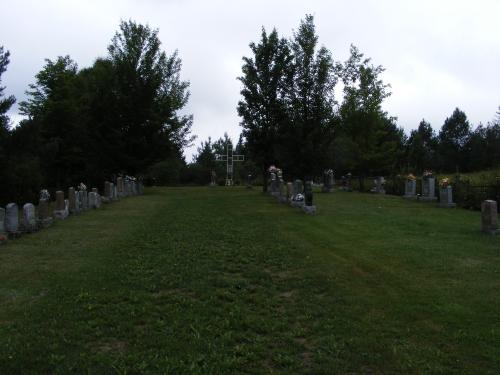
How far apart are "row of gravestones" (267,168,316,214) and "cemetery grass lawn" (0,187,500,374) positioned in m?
5.11

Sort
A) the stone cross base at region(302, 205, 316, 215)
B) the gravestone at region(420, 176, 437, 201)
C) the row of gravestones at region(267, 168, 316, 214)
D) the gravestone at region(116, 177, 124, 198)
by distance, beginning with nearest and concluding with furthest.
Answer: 1. the stone cross base at region(302, 205, 316, 215)
2. the row of gravestones at region(267, 168, 316, 214)
3. the gravestone at region(420, 176, 437, 201)
4. the gravestone at region(116, 177, 124, 198)

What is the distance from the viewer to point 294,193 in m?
20.5

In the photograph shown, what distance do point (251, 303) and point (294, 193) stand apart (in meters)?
14.3

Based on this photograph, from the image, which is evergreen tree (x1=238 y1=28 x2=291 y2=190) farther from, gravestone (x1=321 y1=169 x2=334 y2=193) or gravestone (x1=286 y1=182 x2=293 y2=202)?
gravestone (x1=286 y1=182 x2=293 y2=202)

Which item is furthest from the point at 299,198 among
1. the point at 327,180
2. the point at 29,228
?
the point at 327,180

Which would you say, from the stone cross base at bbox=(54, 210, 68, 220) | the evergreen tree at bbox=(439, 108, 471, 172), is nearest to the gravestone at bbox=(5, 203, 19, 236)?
the stone cross base at bbox=(54, 210, 68, 220)

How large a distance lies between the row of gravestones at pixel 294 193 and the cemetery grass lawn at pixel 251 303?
16.8 ft

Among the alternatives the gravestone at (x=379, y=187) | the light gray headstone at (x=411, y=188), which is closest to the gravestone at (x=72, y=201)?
the light gray headstone at (x=411, y=188)

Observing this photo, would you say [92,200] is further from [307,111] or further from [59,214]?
[307,111]

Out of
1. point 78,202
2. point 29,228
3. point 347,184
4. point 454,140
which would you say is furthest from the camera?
point 454,140

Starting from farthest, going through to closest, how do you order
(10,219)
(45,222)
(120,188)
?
1. (120,188)
2. (45,222)
3. (10,219)

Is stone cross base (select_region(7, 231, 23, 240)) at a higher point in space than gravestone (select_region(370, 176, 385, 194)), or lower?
lower

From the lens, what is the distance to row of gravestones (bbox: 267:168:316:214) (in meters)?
17.2

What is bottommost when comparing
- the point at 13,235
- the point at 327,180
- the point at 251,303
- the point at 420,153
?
the point at 251,303
